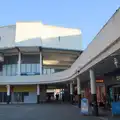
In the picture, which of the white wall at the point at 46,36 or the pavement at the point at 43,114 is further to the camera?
the white wall at the point at 46,36

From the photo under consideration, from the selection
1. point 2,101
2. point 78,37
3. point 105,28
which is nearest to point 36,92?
point 2,101

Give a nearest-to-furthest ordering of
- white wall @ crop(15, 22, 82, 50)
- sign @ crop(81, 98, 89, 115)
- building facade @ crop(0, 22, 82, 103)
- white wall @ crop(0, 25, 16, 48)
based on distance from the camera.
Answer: sign @ crop(81, 98, 89, 115) < building facade @ crop(0, 22, 82, 103) < white wall @ crop(15, 22, 82, 50) < white wall @ crop(0, 25, 16, 48)

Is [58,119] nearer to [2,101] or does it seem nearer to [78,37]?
[2,101]

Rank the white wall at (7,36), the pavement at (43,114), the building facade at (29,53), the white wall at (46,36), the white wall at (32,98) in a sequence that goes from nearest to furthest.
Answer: the pavement at (43,114) → the building facade at (29,53) → the white wall at (32,98) → the white wall at (46,36) → the white wall at (7,36)

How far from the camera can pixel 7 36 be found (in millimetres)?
56406

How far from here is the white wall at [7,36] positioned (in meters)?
55.4

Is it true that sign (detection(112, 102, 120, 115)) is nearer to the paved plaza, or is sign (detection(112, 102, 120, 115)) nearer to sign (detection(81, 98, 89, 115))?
the paved plaza

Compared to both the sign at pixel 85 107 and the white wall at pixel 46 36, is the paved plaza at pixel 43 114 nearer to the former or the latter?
the sign at pixel 85 107

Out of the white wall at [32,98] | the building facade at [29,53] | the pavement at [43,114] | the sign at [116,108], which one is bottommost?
the pavement at [43,114]

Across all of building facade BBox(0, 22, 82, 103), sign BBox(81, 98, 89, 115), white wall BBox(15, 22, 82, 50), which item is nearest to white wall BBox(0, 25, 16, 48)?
building facade BBox(0, 22, 82, 103)

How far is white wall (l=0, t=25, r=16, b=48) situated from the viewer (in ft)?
182

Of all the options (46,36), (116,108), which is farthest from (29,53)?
(116,108)

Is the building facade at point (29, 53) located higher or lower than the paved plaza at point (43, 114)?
higher

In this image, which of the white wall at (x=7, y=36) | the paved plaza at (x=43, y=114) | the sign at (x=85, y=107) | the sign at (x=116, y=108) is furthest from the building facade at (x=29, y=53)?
the sign at (x=116, y=108)
